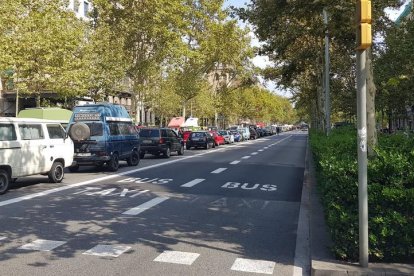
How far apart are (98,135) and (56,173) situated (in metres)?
4.01

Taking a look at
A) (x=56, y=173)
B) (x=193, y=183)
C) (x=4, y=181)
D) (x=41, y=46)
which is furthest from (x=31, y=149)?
(x=41, y=46)

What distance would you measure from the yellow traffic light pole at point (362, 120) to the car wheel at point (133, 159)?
16.4 metres

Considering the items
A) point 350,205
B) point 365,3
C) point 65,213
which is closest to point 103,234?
point 65,213

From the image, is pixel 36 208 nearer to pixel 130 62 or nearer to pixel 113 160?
pixel 113 160

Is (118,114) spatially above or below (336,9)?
below

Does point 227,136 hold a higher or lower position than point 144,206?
higher

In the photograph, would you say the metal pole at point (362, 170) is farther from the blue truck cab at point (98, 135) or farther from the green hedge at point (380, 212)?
the blue truck cab at point (98, 135)

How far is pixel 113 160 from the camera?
18781mm

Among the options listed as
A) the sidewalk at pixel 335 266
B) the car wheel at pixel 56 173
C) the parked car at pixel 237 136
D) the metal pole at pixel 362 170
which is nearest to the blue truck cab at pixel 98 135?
the car wheel at pixel 56 173

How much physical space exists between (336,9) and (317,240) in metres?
4.56

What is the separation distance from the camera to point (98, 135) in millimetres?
18547

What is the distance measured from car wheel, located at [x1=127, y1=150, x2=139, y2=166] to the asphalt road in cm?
613

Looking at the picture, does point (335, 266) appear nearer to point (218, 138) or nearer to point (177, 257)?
point (177, 257)

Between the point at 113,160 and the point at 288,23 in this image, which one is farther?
the point at 113,160
